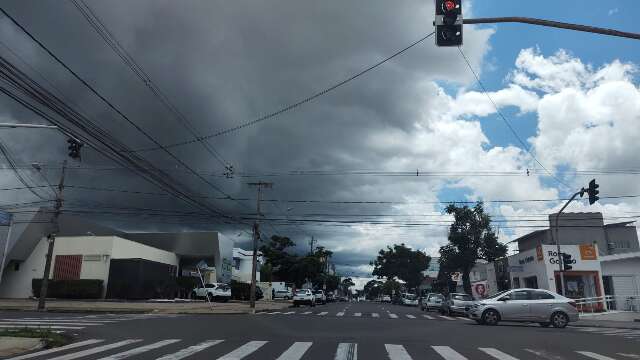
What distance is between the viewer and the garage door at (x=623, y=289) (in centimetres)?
3531

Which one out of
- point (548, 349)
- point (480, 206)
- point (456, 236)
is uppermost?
point (480, 206)

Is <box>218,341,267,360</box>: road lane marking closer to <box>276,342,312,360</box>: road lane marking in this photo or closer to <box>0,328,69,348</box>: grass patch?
<box>276,342,312,360</box>: road lane marking

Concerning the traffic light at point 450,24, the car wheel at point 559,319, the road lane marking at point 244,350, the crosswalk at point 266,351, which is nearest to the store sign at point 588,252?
the car wheel at point 559,319

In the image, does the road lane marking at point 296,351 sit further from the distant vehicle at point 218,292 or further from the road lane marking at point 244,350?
the distant vehicle at point 218,292

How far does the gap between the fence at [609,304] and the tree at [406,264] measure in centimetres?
5814

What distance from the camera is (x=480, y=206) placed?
1922 inches

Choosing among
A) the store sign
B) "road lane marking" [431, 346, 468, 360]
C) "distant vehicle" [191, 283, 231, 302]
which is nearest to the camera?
"road lane marking" [431, 346, 468, 360]

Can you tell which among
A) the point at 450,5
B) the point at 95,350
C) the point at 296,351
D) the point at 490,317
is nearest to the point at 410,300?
the point at 490,317

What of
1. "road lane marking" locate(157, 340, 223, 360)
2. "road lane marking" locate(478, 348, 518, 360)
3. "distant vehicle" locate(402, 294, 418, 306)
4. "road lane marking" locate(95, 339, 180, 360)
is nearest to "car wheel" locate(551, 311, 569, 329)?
"road lane marking" locate(478, 348, 518, 360)

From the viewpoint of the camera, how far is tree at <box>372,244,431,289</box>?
93875 millimetres

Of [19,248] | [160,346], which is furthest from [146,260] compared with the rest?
[160,346]

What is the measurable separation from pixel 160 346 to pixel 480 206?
4241cm

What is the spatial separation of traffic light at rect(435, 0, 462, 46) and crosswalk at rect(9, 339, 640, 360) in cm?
648

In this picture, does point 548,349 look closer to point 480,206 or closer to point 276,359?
point 276,359
